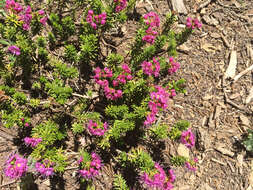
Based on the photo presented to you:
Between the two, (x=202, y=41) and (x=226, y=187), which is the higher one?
(x=202, y=41)

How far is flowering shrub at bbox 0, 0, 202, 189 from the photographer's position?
299 centimetres

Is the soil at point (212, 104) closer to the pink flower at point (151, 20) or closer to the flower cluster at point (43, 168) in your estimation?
the flower cluster at point (43, 168)

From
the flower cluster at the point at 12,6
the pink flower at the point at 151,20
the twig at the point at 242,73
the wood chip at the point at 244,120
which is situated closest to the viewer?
the flower cluster at the point at 12,6

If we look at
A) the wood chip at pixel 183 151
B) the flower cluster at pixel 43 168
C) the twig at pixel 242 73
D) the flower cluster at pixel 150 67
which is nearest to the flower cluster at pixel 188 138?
the wood chip at pixel 183 151

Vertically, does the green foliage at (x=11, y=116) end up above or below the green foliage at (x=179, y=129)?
above

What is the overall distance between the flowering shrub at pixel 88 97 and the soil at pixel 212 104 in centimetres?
34

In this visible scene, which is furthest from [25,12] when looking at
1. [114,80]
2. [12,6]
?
[114,80]

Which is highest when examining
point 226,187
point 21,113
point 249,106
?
point 21,113

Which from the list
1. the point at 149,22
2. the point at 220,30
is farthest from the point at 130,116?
the point at 220,30

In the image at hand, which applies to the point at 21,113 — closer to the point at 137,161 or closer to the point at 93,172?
the point at 93,172

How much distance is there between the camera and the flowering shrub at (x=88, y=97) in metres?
2.99

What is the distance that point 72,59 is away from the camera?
3477 mm

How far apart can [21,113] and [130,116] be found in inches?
67.2

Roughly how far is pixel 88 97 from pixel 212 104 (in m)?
2.67
